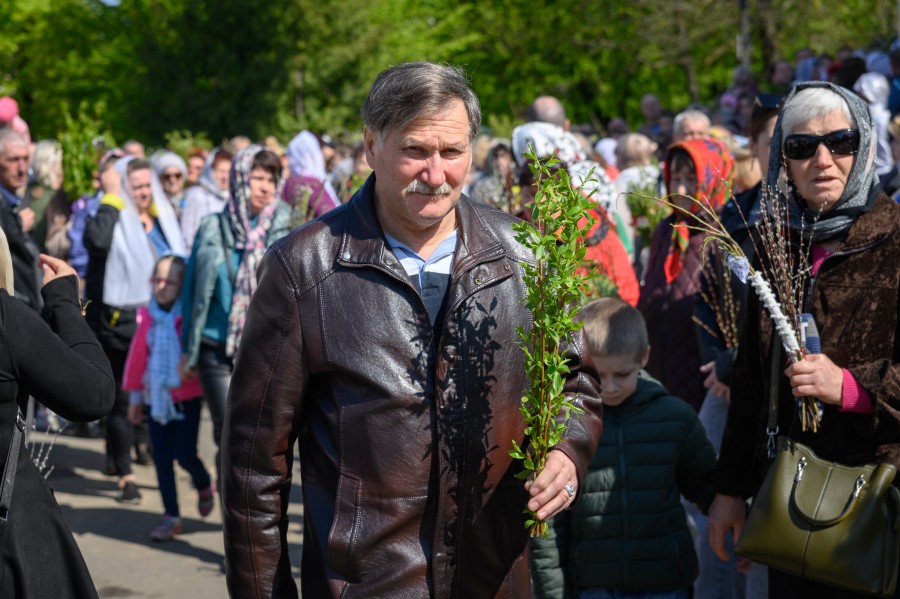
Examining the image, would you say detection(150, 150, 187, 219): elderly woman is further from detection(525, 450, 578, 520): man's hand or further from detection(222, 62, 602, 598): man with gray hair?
detection(525, 450, 578, 520): man's hand

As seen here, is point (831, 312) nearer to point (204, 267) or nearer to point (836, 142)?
point (836, 142)

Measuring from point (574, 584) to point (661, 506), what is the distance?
41 centimetres

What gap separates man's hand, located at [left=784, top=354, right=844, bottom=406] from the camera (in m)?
3.43

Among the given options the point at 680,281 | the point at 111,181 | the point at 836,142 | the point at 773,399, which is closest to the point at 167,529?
the point at 111,181

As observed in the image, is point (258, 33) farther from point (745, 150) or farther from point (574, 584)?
point (574, 584)

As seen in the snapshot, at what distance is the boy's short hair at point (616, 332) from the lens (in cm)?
457

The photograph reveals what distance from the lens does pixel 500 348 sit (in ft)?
10.5

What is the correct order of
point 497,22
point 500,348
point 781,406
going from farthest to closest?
point 497,22 < point 781,406 < point 500,348

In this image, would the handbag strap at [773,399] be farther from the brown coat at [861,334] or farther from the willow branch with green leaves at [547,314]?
the willow branch with green leaves at [547,314]

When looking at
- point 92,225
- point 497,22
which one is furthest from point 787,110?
point 497,22

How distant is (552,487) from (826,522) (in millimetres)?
893

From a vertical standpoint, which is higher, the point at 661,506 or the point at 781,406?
the point at 781,406

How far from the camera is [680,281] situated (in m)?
5.94

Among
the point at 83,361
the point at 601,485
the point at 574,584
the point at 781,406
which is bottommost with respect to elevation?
the point at 574,584
